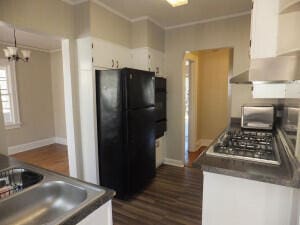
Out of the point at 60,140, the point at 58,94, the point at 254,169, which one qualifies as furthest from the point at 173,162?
the point at 58,94

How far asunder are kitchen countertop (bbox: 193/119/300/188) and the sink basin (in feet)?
2.79

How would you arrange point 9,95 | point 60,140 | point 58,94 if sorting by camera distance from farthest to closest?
point 60,140
point 58,94
point 9,95

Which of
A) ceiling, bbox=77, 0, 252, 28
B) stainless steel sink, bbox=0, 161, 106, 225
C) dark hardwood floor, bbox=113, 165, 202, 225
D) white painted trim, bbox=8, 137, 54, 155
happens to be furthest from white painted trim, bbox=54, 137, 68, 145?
stainless steel sink, bbox=0, 161, 106, 225

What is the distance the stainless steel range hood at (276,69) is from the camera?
1295mm

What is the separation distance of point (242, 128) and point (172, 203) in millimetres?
1383

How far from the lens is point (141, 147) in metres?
2.74

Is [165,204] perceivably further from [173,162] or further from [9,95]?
[9,95]

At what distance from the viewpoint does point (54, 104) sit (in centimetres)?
526

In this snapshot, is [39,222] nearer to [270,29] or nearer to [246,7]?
[270,29]

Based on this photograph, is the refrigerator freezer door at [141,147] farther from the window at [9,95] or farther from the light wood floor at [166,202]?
the window at [9,95]

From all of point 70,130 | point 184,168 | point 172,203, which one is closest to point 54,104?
point 70,130

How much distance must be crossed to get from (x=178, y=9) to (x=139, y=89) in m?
1.34

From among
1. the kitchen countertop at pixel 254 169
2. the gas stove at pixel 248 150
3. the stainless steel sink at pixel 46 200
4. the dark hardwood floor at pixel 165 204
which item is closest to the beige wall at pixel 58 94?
the dark hardwood floor at pixel 165 204

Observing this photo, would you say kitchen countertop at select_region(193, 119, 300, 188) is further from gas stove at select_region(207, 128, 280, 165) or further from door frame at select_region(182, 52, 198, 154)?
door frame at select_region(182, 52, 198, 154)
